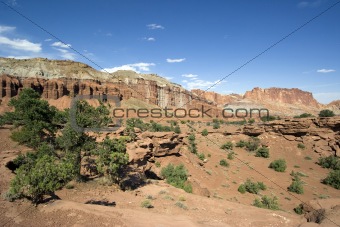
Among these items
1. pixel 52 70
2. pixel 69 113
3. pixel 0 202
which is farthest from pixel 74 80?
pixel 0 202

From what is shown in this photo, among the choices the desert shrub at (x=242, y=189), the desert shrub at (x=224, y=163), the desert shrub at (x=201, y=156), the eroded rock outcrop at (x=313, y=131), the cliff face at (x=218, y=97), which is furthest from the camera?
the cliff face at (x=218, y=97)

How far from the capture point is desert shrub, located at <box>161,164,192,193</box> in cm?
2014

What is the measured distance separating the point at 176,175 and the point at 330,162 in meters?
21.4

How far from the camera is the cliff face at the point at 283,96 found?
18300 centimetres

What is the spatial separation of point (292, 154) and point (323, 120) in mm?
6881

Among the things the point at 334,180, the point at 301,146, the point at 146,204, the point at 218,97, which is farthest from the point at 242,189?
the point at 218,97

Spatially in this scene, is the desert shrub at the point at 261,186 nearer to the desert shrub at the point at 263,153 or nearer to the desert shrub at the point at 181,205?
the desert shrub at the point at 181,205

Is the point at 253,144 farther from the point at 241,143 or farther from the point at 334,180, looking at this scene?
the point at 334,180

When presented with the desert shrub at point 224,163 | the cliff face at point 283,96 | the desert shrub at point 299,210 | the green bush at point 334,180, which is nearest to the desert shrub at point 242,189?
the desert shrub at point 299,210

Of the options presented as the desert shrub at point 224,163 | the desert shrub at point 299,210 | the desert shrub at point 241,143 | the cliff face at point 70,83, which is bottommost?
the desert shrub at point 299,210

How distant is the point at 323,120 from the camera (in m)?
34.7

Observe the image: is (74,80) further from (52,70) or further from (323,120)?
(323,120)

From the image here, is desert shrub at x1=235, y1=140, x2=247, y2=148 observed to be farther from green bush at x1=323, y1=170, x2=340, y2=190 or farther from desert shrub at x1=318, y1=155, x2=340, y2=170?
green bush at x1=323, y1=170, x2=340, y2=190

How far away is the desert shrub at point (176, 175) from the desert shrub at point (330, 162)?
65.9ft
